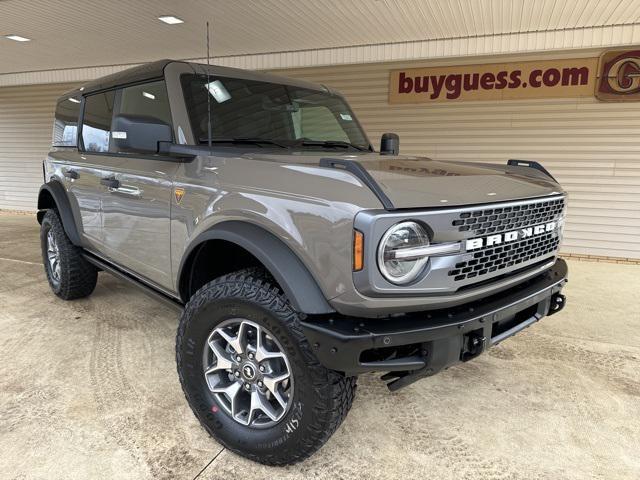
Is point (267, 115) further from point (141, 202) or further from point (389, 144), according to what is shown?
point (389, 144)

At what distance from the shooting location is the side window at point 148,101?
104 inches

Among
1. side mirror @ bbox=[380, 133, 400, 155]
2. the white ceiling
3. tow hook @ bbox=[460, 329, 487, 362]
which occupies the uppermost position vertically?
the white ceiling

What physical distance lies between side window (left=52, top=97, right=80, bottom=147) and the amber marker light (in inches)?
130

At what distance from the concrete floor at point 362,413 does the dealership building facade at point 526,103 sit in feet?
12.1

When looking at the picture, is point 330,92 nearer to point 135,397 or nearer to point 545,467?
point 135,397


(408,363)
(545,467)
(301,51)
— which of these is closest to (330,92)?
(408,363)

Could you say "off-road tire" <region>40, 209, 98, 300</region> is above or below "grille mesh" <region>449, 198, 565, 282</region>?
below

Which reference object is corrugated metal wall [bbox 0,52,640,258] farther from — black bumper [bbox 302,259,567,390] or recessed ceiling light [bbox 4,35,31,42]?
black bumper [bbox 302,259,567,390]

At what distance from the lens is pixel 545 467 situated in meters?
2.13

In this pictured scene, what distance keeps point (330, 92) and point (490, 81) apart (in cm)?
451

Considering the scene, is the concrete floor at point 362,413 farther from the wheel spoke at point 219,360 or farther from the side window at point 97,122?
the side window at point 97,122

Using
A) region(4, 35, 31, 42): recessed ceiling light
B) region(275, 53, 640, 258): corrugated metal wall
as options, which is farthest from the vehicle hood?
region(4, 35, 31, 42): recessed ceiling light

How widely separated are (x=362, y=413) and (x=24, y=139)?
11940mm

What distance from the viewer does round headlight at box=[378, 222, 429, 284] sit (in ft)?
5.41
